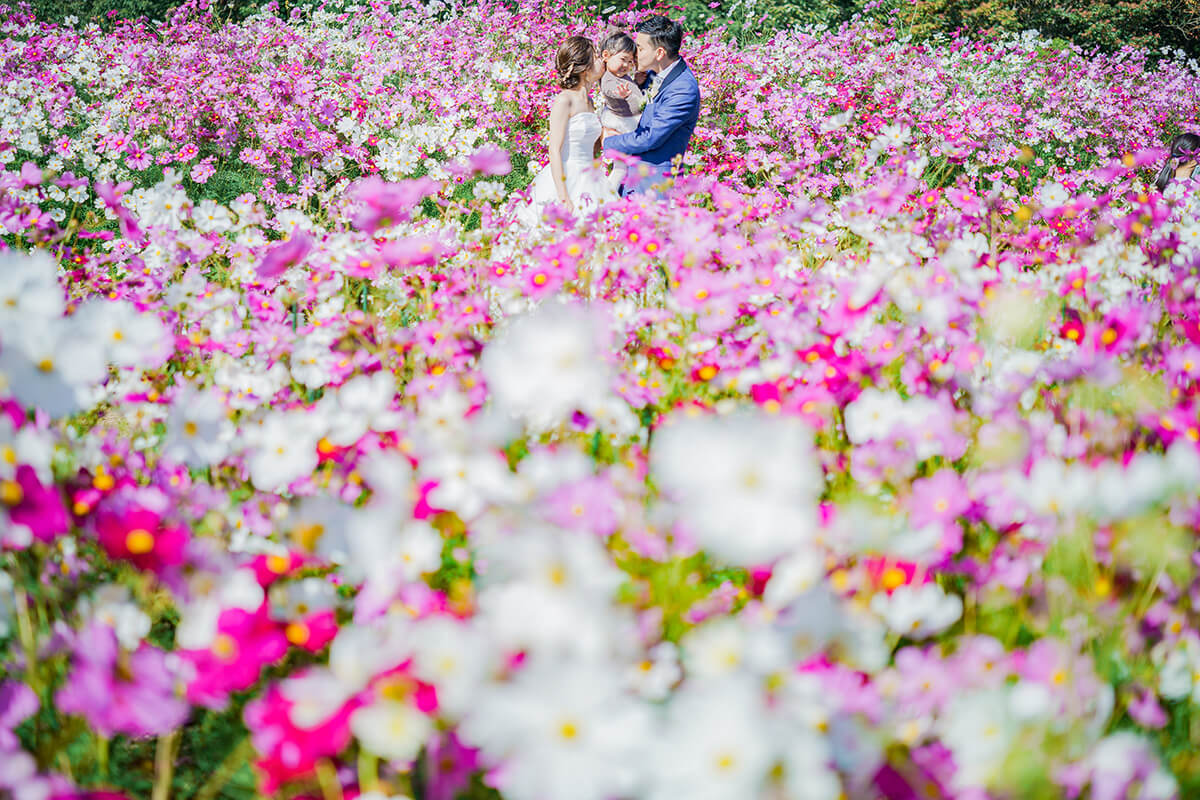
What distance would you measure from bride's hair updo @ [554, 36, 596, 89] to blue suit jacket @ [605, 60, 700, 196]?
36cm

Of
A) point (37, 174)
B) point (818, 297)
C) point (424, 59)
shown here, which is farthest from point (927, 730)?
point (424, 59)

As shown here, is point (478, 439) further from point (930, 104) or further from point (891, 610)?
point (930, 104)

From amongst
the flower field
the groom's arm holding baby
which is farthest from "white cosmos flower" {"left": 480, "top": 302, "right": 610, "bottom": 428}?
the groom's arm holding baby

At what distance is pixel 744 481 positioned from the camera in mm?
730

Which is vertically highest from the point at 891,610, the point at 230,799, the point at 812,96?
the point at 891,610

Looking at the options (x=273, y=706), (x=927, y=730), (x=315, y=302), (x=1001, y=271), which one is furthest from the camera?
(x=315, y=302)

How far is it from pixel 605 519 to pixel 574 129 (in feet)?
10.2

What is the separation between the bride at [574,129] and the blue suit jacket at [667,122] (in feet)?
0.53

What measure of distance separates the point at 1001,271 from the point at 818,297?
1.24 feet

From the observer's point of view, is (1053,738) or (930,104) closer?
(1053,738)

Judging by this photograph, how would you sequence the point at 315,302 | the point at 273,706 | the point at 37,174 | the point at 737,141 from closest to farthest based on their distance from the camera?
the point at 273,706, the point at 315,302, the point at 37,174, the point at 737,141

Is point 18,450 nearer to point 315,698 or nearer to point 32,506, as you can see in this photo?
point 32,506

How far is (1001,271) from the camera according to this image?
1616 millimetres

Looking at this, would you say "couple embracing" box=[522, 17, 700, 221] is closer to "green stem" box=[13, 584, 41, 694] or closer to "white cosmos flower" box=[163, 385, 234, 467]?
"white cosmos flower" box=[163, 385, 234, 467]
